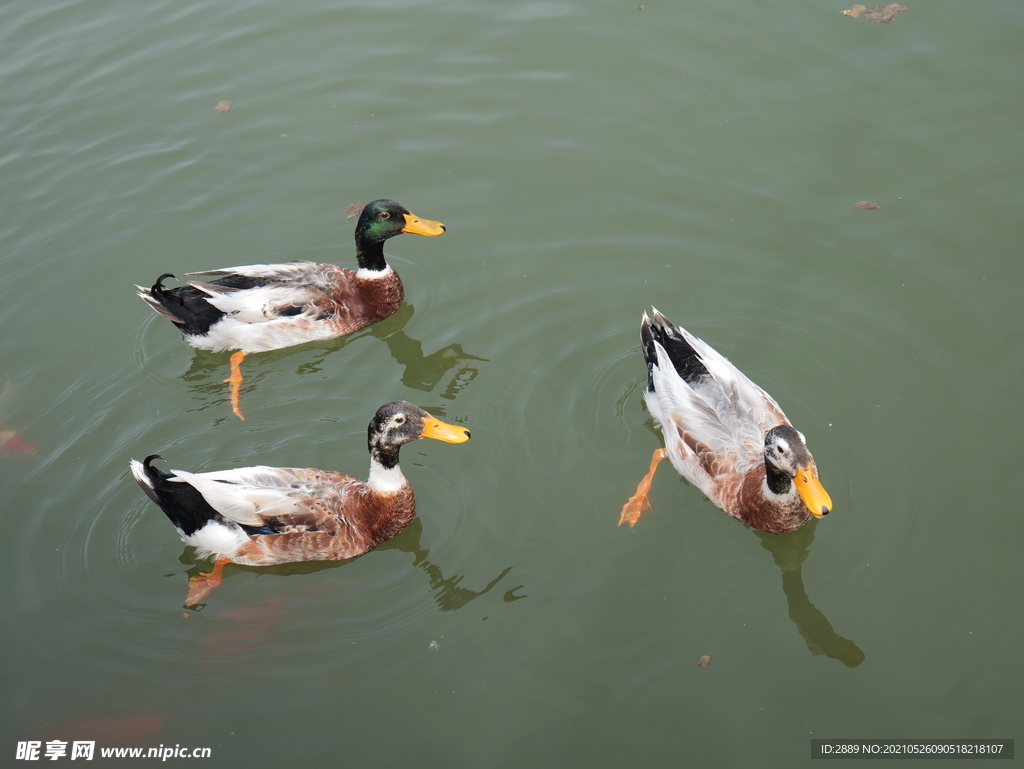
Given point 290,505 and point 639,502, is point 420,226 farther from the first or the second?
point 639,502

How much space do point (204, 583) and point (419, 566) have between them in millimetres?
1417

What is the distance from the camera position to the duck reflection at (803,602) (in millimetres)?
5340

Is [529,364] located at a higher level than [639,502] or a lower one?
higher

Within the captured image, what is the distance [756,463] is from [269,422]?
3650 millimetres

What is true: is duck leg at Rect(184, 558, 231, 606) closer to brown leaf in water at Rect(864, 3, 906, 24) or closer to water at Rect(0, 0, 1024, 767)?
water at Rect(0, 0, 1024, 767)

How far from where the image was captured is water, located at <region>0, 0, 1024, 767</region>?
5.30 m

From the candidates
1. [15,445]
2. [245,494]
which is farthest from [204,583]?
[15,445]

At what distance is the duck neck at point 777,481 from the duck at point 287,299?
360 cm

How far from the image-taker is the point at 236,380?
7387mm

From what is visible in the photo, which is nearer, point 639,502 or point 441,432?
point 441,432

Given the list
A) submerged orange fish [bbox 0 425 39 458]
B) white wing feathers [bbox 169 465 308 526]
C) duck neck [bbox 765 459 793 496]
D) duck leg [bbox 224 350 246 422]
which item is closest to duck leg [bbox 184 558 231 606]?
white wing feathers [bbox 169 465 308 526]

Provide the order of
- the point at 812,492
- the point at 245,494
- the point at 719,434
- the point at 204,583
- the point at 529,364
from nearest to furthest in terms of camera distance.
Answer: the point at 812,492 → the point at 245,494 → the point at 204,583 → the point at 719,434 → the point at 529,364

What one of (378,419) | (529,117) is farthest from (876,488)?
(529,117)

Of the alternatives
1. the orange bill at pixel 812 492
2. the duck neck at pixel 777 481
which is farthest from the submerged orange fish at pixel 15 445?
the orange bill at pixel 812 492
